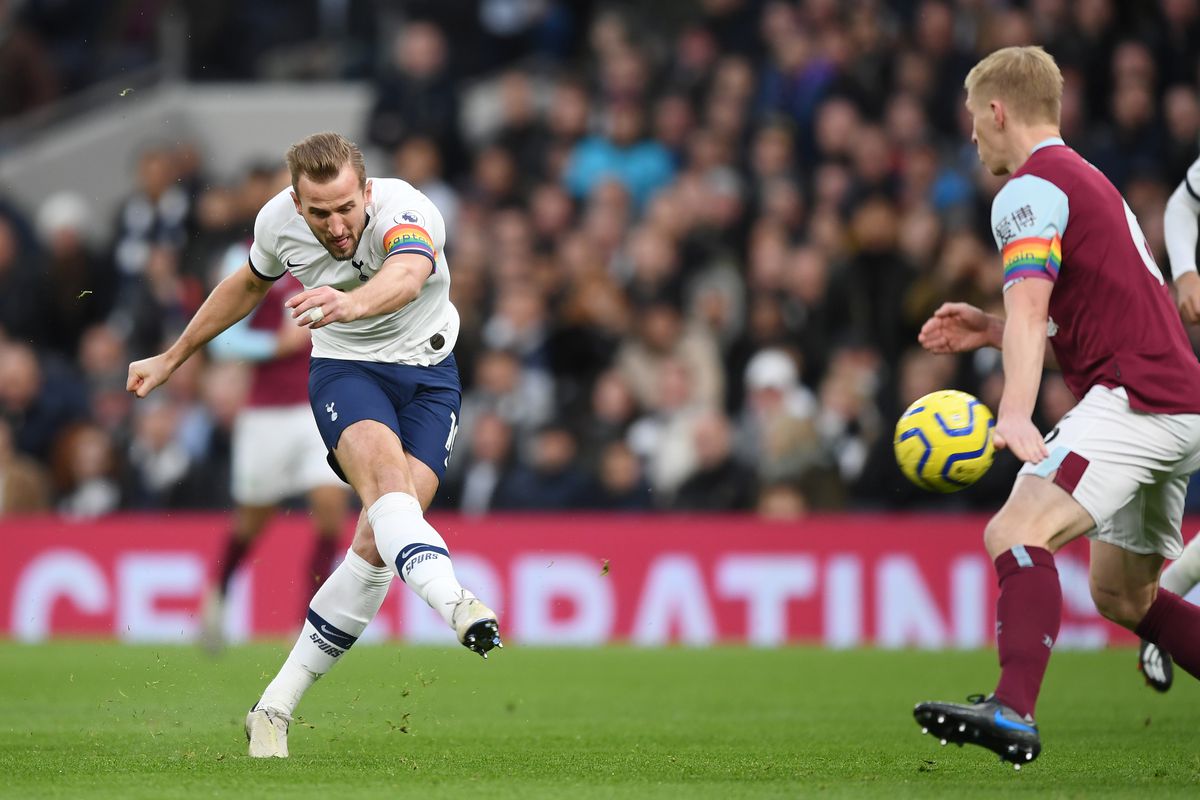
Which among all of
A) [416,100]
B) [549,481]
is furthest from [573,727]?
[416,100]

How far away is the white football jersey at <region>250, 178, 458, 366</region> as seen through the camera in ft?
21.5

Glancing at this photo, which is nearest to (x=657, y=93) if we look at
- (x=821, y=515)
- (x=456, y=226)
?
(x=456, y=226)

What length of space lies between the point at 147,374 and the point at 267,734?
141cm

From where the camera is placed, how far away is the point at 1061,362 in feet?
19.9

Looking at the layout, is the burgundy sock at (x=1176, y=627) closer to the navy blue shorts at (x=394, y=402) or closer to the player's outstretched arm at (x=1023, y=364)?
the player's outstretched arm at (x=1023, y=364)

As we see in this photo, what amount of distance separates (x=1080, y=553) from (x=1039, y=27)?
4.89 m

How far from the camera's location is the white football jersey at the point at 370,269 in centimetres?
655

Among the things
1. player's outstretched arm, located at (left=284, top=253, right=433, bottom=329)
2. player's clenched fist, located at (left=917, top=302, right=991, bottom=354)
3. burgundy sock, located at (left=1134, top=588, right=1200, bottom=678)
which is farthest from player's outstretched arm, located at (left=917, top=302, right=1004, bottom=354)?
player's outstretched arm, located at (left=284, top=253, right=433, bottom=329)

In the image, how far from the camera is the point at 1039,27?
1469 centimetres

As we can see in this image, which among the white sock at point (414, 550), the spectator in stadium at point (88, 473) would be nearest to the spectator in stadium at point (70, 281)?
the spectator in stadium at point (88, 473)

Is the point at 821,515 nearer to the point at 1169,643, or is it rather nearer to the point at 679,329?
the point at 679,329

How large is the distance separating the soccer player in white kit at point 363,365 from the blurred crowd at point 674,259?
624cm

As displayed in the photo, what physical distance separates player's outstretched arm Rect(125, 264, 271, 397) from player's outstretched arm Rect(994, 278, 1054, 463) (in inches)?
112

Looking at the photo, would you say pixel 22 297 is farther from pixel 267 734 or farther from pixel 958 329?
pixel 958 329
